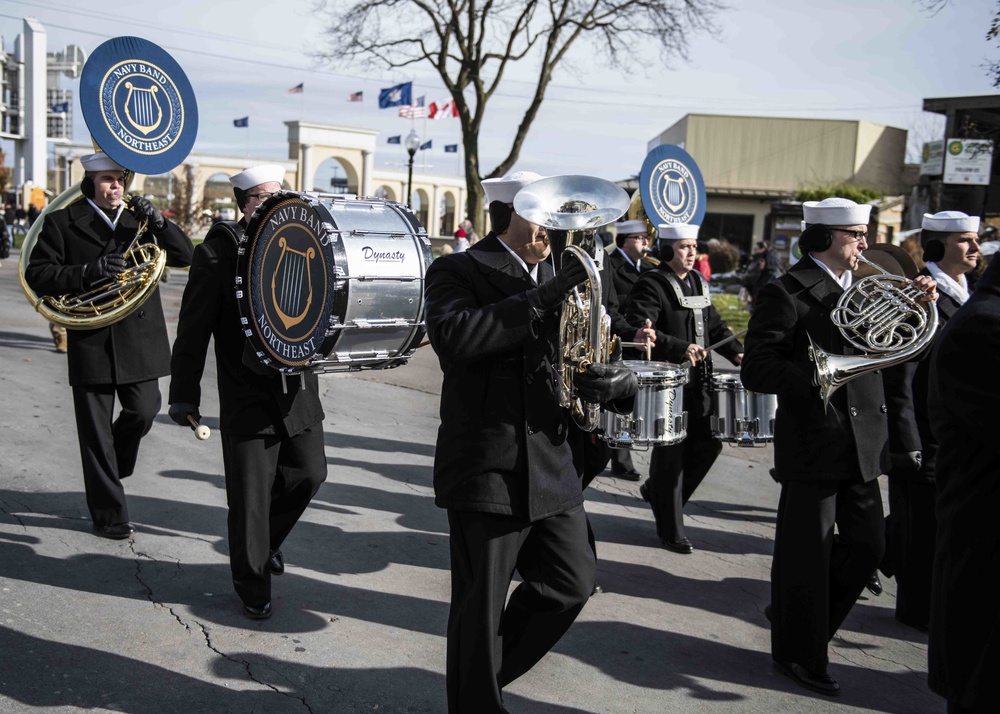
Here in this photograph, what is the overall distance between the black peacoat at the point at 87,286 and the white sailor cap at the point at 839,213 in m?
3.40

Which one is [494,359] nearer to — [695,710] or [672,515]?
[695,710]

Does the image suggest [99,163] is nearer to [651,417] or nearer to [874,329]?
[651,417]

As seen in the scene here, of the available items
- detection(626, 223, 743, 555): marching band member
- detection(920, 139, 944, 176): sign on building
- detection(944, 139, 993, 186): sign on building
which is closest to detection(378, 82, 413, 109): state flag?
detection(944, 139, 993, 186): sign on building

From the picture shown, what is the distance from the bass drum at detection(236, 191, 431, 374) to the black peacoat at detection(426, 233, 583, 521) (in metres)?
0.85

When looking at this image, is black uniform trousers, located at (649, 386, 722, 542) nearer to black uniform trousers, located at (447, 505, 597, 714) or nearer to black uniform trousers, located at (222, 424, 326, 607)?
black uniform trousers, located at (222, 424, 326, 607)

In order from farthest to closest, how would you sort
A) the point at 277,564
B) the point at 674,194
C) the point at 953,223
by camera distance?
the point at 674,194
the point at 953,223
the point at 277,564

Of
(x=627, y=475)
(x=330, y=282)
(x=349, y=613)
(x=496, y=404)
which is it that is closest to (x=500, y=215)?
(x=496, y=404)

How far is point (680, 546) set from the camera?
602cm

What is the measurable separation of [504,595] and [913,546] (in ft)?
8.59

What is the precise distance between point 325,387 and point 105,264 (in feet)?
17.9

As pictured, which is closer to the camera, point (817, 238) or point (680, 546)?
point (817, 238)

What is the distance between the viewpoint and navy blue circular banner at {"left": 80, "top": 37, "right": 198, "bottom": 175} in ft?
17.6

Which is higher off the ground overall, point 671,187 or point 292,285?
point 671,187

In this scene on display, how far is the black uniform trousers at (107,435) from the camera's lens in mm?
5539
